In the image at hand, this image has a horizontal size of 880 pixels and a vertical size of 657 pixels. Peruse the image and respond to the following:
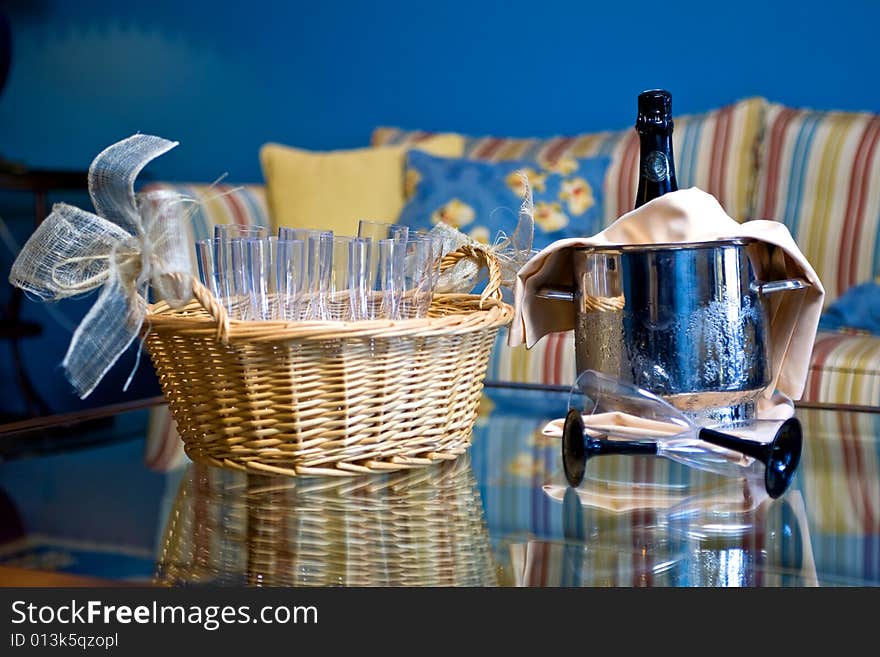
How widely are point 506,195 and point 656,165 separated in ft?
4.43

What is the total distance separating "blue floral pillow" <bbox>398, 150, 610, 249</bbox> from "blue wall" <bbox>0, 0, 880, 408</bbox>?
0.45 m

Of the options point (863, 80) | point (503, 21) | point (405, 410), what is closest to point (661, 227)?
point (405, 410)

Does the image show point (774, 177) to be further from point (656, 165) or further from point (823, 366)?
point (656, 165)

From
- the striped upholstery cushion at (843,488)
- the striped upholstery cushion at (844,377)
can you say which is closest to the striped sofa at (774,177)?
the striped upholstery cushion at (844,377)

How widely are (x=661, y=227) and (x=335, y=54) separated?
7.45ft

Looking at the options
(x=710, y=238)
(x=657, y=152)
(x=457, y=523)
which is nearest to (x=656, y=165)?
(x=657, y=152)

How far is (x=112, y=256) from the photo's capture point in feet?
2.07

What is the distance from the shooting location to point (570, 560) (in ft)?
1.79

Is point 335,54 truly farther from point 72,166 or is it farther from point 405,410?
point 405,410

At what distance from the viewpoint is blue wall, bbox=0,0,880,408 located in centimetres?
246

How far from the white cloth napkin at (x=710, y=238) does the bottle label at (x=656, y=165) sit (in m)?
0.04

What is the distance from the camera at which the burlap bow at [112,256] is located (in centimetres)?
62

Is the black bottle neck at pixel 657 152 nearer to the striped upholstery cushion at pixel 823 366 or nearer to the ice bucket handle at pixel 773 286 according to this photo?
the ice bucket handle at pixel 773 286

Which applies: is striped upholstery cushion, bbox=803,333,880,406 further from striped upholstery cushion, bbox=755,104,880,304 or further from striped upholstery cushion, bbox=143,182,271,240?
striped upholstery cushion, bbox=143,182,271,240
